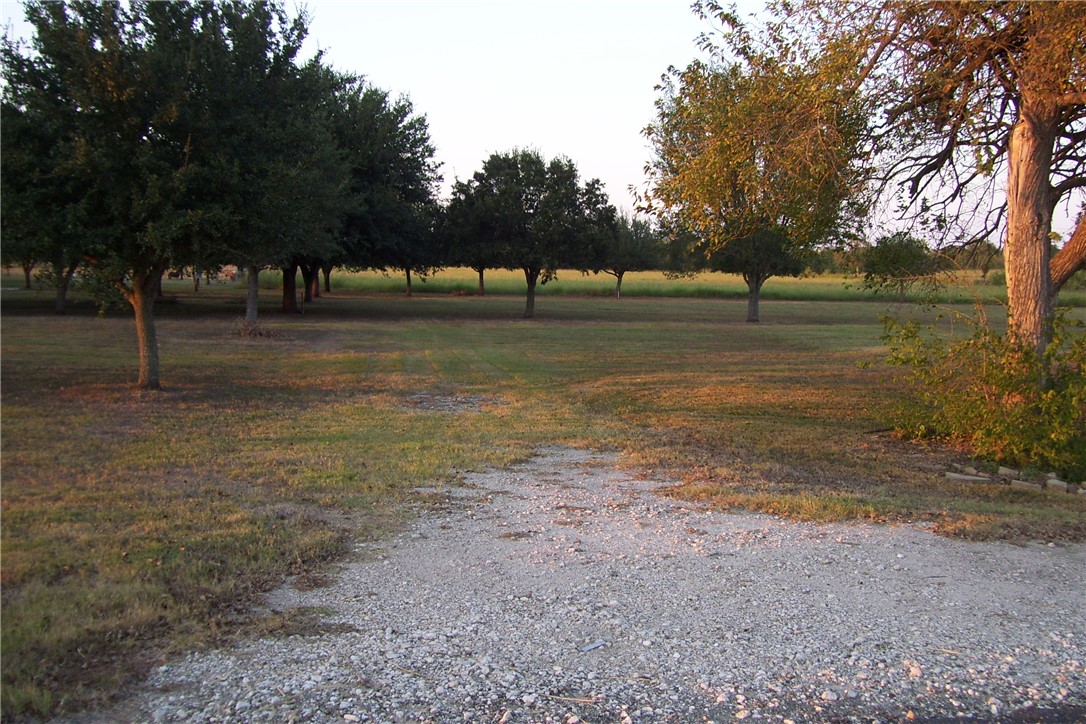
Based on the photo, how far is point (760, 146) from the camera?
1104 centimetres

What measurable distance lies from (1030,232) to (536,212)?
3180 cm

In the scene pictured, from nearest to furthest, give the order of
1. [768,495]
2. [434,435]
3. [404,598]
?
1. [404,598]
2. [768,495]
3. [434,435]

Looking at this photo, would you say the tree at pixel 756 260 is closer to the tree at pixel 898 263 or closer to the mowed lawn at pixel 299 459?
the mowed lawn at pixel 299 459

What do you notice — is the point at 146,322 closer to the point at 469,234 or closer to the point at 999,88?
the point at 999,88

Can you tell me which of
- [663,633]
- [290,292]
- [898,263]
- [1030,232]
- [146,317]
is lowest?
[663,633]

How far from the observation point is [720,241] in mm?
12289

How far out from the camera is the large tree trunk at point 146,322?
43.1ft

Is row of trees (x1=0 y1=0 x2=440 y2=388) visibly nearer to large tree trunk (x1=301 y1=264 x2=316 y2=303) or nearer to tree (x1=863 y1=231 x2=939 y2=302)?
tree (x1=863 y1=231 x2=939 y2=302)

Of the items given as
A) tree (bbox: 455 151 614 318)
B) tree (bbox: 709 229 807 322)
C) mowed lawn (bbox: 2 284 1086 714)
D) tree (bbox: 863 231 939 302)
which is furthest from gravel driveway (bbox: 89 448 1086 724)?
tree (bbox: 455 151 614 318)

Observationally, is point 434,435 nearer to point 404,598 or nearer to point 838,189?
point 404,598

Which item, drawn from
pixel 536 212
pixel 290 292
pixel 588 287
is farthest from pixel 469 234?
pixel 588 287

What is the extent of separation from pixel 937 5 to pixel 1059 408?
4.88m

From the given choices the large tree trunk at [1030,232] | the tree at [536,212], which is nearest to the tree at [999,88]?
the large tree trunk at [1030,232]

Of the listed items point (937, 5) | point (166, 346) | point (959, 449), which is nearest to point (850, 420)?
point (959, 449)
